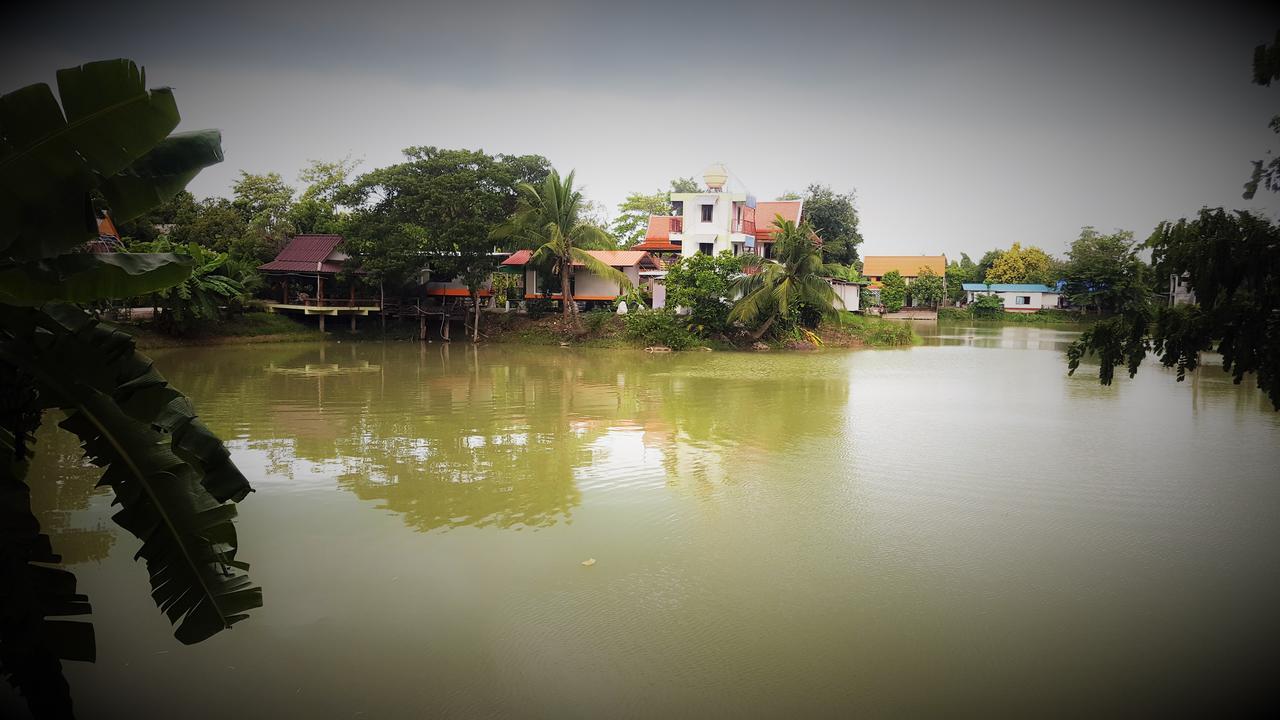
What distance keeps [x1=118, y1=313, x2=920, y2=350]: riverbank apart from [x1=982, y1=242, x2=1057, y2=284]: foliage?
23.8 m

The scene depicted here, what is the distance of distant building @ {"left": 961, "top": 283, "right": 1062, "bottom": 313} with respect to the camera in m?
42.0

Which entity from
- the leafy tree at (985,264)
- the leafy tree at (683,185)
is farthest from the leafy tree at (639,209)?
the leafy tree at (985,264)

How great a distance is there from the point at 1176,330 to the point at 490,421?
790cm

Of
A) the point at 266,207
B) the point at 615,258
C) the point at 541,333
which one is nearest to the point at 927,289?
the point at 615,258

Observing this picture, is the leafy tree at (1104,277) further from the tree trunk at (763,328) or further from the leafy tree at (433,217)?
the leafy tree at (433,217)

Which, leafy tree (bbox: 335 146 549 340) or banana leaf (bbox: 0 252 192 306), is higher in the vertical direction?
leafy tree (bbox: 335 146 549 340)

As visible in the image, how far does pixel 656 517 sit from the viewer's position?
614 centimetres

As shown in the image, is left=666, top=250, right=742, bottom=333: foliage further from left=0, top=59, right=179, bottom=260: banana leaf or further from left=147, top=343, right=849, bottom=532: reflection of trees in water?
left=0, top=59, right=179, bottom=260: banana leaf

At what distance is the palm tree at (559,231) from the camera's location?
22.6 meters

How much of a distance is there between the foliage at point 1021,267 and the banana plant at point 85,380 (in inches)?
1884

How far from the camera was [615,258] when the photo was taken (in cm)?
2597

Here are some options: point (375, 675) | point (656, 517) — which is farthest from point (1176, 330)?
point (375, 675)

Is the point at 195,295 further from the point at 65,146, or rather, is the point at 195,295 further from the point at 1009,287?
the point at 1009,287

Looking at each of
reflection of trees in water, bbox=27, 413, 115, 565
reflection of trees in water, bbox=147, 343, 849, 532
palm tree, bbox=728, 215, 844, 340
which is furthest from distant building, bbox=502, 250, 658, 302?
reflection of trees in water, bbox=27, 413, 115, 565
